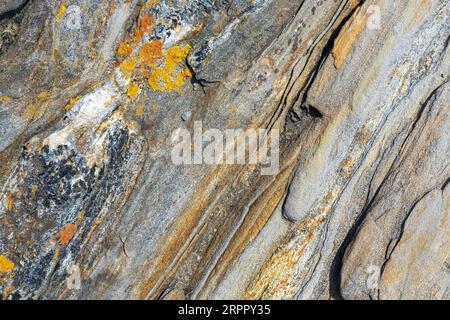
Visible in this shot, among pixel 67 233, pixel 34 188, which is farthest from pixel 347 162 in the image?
pixel 34 188

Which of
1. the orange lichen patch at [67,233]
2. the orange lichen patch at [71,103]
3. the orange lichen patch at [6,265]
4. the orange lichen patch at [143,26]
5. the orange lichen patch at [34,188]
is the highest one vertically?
the orange lichen patch at [143,26]

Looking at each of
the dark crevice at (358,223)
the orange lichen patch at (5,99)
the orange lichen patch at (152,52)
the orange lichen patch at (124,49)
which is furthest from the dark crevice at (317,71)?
the orange lichen patch at (5,99)

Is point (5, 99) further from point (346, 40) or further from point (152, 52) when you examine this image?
point (346, 40)

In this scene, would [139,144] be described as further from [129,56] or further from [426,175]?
[426,175]

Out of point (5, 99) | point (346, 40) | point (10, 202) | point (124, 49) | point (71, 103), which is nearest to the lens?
point (346, 40)

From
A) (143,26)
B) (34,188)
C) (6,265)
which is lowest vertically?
(6,265)

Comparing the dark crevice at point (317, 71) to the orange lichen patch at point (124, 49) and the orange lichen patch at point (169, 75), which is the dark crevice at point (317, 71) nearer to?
the orange lichen patch at point (169, 75)
